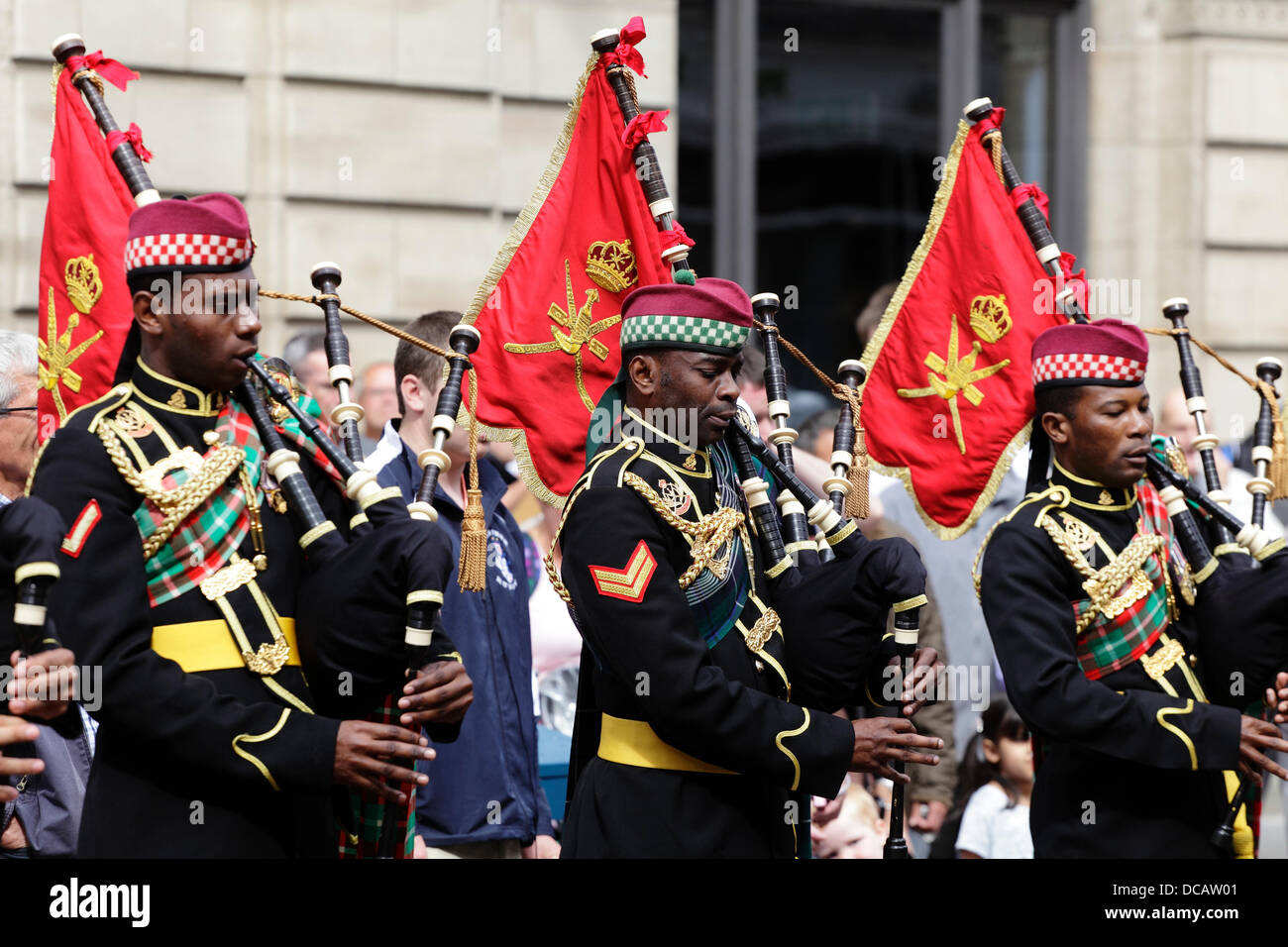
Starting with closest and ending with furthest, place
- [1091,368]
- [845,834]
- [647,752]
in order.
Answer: [647,752]
[1091,368]
[845,834]

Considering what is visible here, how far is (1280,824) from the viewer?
9.34m

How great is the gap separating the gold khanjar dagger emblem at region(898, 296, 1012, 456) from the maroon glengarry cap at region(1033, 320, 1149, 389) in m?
0.72

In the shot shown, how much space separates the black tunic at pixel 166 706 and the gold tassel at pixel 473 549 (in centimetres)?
69

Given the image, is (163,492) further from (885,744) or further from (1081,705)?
(1081,705)

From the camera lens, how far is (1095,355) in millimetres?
4824

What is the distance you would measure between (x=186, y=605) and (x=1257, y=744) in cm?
250

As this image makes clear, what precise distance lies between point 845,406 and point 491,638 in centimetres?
117

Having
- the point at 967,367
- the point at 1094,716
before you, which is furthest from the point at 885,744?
the point at 967,367

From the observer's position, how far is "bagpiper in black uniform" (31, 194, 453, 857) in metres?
3.74

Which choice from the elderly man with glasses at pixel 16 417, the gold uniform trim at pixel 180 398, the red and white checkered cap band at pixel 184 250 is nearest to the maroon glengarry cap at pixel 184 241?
the red and white checkered cap band at pixel 184 250

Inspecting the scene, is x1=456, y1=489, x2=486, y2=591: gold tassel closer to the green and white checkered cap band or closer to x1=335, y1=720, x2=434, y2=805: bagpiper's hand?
the green and white checkered cap band

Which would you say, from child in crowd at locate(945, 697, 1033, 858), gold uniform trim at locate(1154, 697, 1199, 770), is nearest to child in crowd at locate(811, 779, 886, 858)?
child in crowd at locate(945, 697, 1033, 858)

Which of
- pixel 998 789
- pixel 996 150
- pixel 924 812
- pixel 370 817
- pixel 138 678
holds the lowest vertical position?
pixel 924 812
